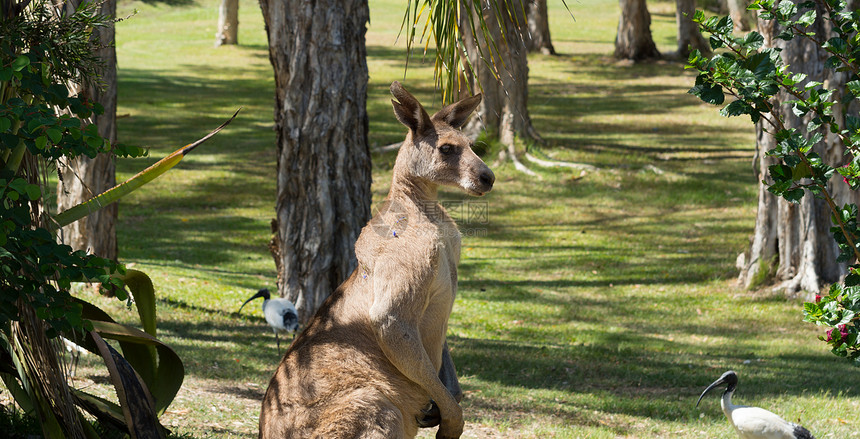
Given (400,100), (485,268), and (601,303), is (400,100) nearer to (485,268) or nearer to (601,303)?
(601,303)

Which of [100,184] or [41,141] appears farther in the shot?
[100,184]

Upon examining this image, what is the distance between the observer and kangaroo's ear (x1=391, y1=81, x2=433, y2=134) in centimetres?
354

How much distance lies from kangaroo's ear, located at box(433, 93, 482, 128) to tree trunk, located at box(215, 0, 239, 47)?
29489mm

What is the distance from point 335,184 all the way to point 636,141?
12779 mm

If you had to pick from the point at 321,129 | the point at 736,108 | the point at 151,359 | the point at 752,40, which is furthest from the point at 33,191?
the point at 321,129

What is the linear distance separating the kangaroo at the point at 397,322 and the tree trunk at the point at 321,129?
160 inches

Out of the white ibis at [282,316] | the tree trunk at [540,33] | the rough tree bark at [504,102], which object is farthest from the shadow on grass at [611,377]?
the tree trunk at [540,33]

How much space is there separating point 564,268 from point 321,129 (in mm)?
5904

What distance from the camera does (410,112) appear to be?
3605 mm

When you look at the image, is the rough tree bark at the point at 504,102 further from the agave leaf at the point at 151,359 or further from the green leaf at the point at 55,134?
the green leaf at the point at 55,134

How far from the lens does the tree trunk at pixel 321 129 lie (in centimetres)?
761

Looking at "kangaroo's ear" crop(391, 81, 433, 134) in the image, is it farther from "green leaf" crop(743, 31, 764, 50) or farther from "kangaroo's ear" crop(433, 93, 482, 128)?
"green leaf" crop(743, 31, 764, 50)

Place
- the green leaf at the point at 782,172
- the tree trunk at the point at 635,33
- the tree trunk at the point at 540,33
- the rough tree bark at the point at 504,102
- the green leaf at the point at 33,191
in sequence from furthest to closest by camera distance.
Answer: the tree trunk at the point at 540,33 → the tree trunk at the point at 635,33 → the rough tree bark at the point at 504,102 → the green leaf at the point at 782,172 → the green leaf at the point at 33,191

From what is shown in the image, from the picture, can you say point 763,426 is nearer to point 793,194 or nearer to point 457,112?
point 793,194
